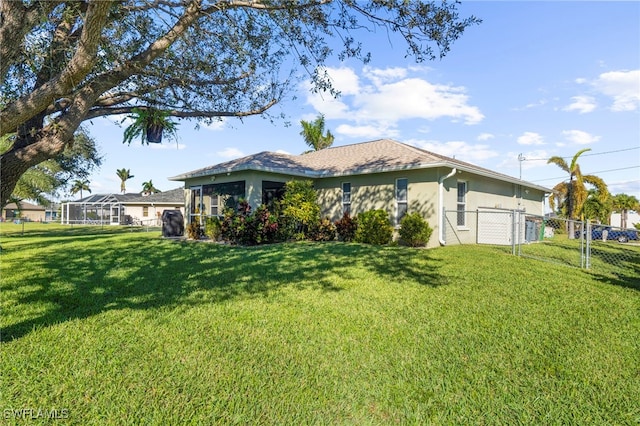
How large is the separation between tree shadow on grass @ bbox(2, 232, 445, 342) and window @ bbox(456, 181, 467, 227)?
355cm

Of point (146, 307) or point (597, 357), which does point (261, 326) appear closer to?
point (146, 307)

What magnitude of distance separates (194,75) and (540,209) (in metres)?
20.0

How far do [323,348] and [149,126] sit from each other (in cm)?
484

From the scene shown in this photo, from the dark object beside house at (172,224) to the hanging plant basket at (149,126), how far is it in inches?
410

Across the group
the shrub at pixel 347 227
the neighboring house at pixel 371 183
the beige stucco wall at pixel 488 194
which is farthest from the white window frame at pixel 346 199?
the beige stucco wall at pixel 488 194

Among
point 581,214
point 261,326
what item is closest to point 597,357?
point 261,326

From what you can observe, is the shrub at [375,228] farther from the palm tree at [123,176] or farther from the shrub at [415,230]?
the palm tree at [123,176]

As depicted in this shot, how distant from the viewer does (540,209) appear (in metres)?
19.4

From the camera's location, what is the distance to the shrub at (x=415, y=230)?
11070mm

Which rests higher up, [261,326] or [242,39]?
[242,39]

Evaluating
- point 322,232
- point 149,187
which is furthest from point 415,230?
point 149,187

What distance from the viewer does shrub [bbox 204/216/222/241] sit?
1352 centimetres

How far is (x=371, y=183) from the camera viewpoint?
1310cm

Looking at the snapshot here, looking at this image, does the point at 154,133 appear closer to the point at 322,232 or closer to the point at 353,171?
Result: the point at 353,171
